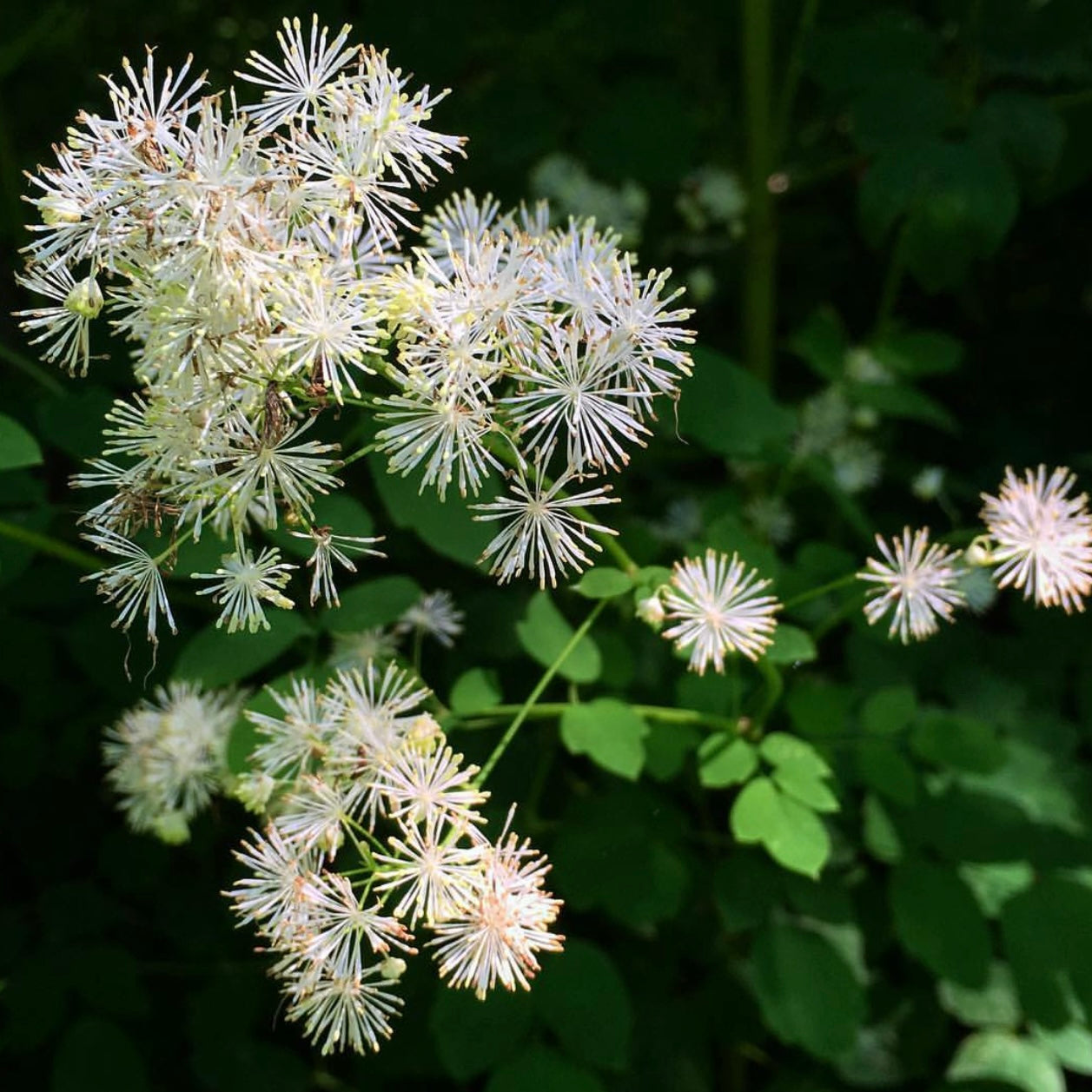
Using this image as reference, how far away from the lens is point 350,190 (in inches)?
33.0

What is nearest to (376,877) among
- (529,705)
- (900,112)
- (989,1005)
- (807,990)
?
(529,705)

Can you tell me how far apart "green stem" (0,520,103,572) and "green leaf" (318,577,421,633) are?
264 millimetres

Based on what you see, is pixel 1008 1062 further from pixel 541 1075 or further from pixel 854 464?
pixel 854 464

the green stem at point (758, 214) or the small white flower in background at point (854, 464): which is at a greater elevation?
the green stem at point (758, 214)

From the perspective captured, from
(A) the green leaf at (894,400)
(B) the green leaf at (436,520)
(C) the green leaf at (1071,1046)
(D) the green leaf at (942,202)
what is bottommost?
(B) the green leaf at (436,520)

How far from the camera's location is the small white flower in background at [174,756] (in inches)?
47.8

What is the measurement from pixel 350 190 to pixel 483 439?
0.20 metres

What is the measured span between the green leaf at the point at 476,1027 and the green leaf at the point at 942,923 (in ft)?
1.48

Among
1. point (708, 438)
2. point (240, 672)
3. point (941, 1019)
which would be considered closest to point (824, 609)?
point (708, 438)

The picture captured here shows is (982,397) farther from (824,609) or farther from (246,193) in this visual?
(246,193)

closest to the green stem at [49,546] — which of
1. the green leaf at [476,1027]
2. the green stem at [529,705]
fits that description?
the green stem at [529,705]

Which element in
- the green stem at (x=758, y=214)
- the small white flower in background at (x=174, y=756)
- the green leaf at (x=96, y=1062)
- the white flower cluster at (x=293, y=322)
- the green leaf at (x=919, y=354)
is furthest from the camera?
the green stem at (x=758, y=214)

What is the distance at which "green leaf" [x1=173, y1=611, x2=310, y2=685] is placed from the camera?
3.61ft

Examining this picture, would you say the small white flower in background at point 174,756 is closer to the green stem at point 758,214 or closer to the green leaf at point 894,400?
the green leaf at point 894,400
